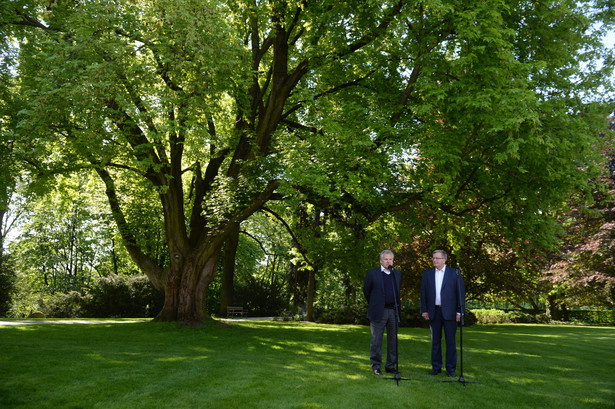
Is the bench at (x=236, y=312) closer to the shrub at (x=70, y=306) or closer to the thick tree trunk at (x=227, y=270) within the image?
the thick tree trunk at (x=227, y=270)

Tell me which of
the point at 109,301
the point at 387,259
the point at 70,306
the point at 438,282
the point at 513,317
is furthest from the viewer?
the point at 513,317

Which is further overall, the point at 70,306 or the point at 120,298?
the point at 120,298

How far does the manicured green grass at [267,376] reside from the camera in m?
5.47

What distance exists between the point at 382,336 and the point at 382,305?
49cm

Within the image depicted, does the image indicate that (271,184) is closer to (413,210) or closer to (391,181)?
(391,181)

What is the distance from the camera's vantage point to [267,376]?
271 inches

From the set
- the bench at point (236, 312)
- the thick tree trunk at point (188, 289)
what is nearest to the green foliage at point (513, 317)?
the bench at point (236, 312)

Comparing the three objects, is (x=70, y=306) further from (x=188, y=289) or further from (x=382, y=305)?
(x=382, y=305)

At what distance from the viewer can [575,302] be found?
2659 centimetres

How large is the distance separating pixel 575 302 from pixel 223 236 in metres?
21.9

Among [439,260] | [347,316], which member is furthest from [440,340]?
[347,316]

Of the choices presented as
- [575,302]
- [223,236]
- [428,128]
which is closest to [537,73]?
[428,128]

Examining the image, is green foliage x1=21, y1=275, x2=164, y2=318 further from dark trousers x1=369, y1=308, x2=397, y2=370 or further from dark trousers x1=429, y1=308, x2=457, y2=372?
dark trousers x1=429, y1=308, x2=457, y2=372

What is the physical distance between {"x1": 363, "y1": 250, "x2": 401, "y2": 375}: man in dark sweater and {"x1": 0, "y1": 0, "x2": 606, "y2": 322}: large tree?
4214mm
